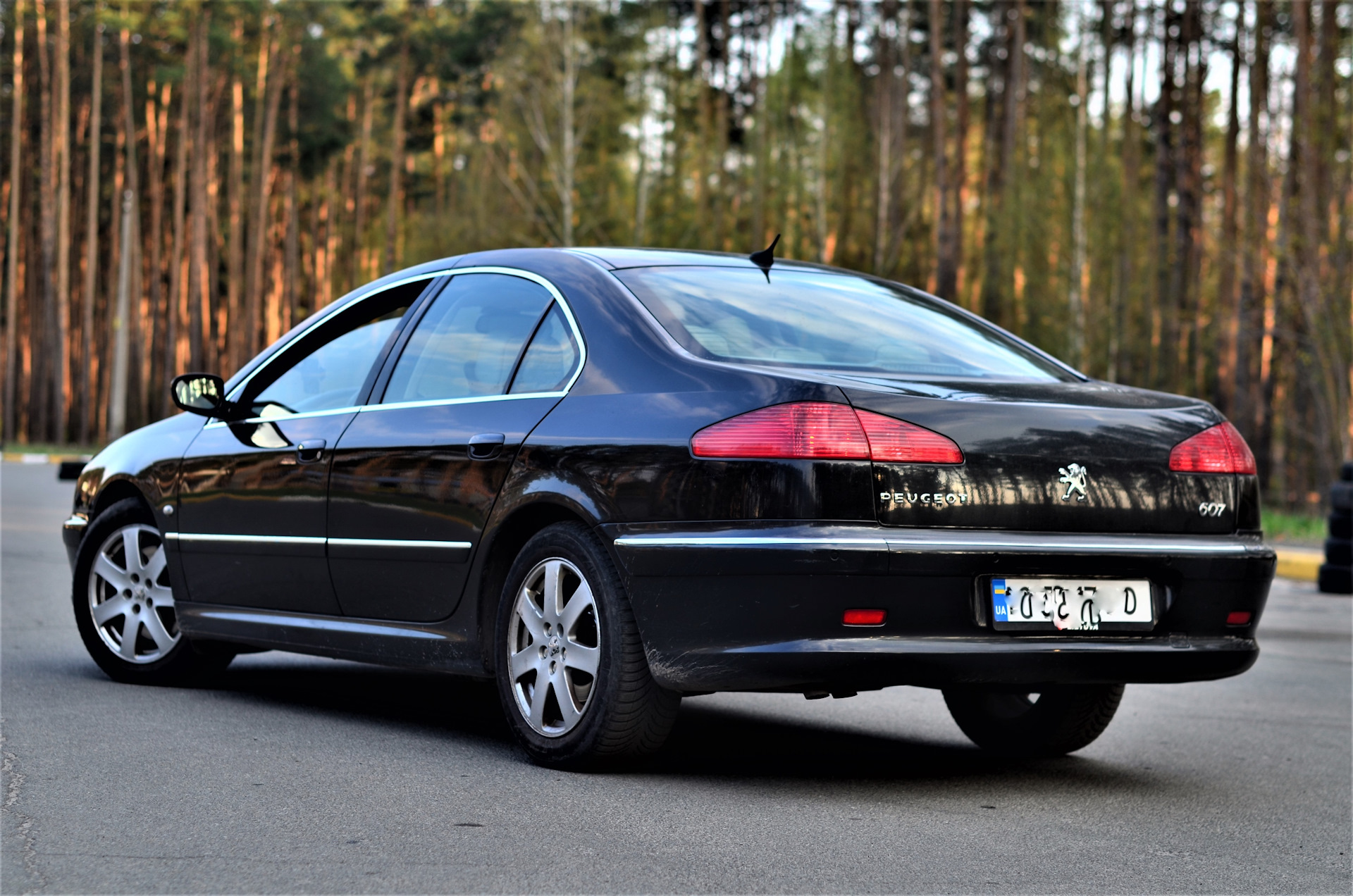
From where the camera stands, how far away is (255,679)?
22.7 feet

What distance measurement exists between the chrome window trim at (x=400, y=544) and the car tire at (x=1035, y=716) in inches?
67.9

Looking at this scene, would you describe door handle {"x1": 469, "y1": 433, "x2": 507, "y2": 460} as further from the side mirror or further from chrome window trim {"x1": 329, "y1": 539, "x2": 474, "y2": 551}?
the side mirror

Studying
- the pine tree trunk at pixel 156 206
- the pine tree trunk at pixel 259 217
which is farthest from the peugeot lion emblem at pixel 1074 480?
the pine tree trunk at pixel 156 206

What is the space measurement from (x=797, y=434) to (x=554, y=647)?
1.05m

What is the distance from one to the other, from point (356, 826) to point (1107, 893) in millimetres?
1780

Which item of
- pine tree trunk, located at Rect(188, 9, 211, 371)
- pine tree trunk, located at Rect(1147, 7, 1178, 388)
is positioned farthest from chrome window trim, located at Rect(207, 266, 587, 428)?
pine tree trunk, located at Rect(188, 9, 211, 371)

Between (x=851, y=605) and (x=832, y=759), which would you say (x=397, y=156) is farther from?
(x=851, y=605)

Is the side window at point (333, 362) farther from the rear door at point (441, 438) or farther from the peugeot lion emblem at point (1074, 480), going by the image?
the peugeot lion emblem at point (1074, 480)

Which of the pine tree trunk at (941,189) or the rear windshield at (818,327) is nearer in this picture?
the rear windshield at (818,327)

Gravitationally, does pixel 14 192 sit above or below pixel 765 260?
above

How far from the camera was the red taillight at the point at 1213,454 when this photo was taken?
4.91 meters

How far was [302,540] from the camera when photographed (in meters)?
5.88

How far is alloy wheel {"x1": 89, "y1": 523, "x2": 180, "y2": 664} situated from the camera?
21.8 feet

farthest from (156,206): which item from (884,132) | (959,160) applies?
(959,160)
